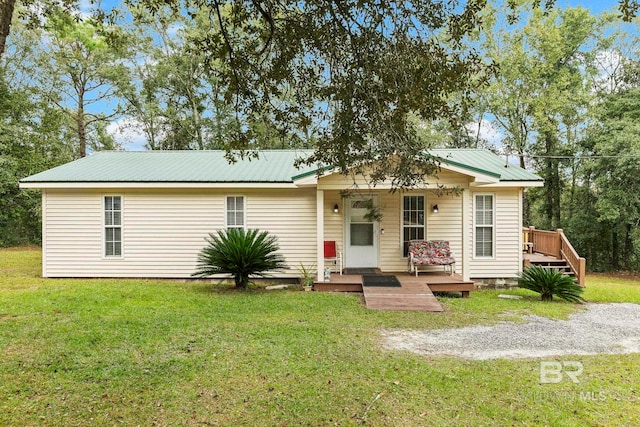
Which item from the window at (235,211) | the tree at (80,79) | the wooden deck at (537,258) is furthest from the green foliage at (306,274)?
the tree at (80,79)

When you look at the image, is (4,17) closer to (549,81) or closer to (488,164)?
(488,164)

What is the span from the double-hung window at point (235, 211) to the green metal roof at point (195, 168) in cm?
65

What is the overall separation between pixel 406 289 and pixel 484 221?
3.61 m

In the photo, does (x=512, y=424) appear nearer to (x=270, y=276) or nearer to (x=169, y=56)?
(x=270, y=276)

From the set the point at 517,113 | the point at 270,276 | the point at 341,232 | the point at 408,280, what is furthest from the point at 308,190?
the point at 517,113

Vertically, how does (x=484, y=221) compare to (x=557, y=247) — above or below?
above

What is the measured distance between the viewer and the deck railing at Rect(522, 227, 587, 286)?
9945mm

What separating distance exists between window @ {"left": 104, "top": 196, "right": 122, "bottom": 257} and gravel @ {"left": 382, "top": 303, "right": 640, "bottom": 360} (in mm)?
8282

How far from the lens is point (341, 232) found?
1077 centimetres

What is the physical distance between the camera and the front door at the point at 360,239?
1076 cm

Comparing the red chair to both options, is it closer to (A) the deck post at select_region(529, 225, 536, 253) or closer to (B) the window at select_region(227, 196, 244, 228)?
(B) the window at select_region(227, 196, 244, 228)

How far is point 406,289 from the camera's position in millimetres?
8648

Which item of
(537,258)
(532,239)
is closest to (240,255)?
(537,258)

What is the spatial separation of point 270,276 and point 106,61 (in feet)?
62.1
